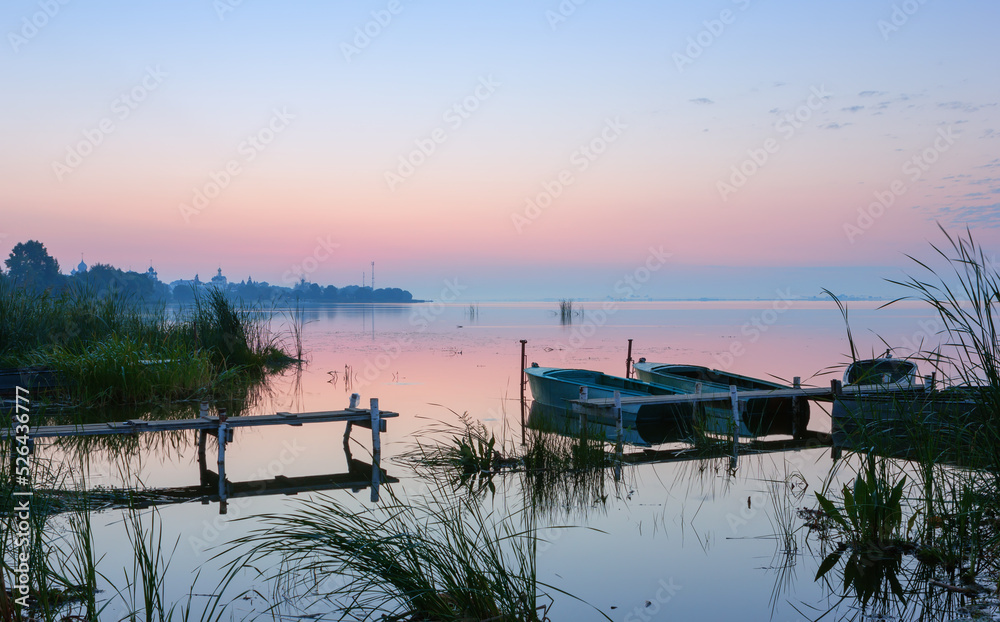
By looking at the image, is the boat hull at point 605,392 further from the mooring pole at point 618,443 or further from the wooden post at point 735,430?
the mooring pole at point 618,443

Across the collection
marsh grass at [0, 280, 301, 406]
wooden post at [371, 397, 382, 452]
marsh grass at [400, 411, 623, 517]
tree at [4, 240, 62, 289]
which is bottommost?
marsh grass at [400, 411, 623, 517]

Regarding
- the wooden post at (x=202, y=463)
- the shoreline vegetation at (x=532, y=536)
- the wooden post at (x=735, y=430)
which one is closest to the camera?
the shoreline vegetation at (x=532, y=536)

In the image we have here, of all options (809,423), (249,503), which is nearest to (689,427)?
(809,423)

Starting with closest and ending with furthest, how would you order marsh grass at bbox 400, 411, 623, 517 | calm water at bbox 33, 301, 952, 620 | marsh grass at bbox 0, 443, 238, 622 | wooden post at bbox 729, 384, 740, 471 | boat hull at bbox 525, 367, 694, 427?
marsh grass at bbox 0, 443, 238, 622
calm water at bbox 33, 301, 952, 620
marsh grass at bbox 400, 411, 623, 517
wooden post at bbox 729, 384, 740, 471
boat hull at bbox 525, 367, 694, 427

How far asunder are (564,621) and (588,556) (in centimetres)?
174

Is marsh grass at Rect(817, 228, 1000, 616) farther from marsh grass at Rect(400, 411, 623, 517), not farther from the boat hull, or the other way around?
the boat hull

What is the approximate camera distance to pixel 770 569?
6844 mm

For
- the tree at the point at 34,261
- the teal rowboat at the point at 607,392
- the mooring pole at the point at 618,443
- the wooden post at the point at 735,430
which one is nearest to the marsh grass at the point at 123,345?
the teal rowboat at the point at 607,392

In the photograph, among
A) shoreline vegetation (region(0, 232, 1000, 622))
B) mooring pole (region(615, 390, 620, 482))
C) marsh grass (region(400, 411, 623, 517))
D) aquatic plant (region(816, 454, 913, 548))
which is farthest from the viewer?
mooring pole (region(615, 390, 620, 482))

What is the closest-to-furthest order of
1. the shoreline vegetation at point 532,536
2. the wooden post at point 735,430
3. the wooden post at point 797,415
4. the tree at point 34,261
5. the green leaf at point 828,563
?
the shoreline vegetation at point 532,536 → the green leaf at point 828,563 → the wooden post at point 735,430 → the wooden post at point 797,415 → the tree at point 34,261

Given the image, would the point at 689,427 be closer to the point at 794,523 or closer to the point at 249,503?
the point at 794,523

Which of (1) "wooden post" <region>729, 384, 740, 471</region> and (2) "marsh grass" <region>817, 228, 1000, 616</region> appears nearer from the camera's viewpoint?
(2) "marsh grass" <region>817, 228, 1000, 616</region>

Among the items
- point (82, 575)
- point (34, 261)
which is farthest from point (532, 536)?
point (34, 261)

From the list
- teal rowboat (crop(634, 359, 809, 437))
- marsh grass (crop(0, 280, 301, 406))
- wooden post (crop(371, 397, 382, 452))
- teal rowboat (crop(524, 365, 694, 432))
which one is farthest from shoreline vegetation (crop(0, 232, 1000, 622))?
marsh grass (crop(0, 280, 301, 406))
